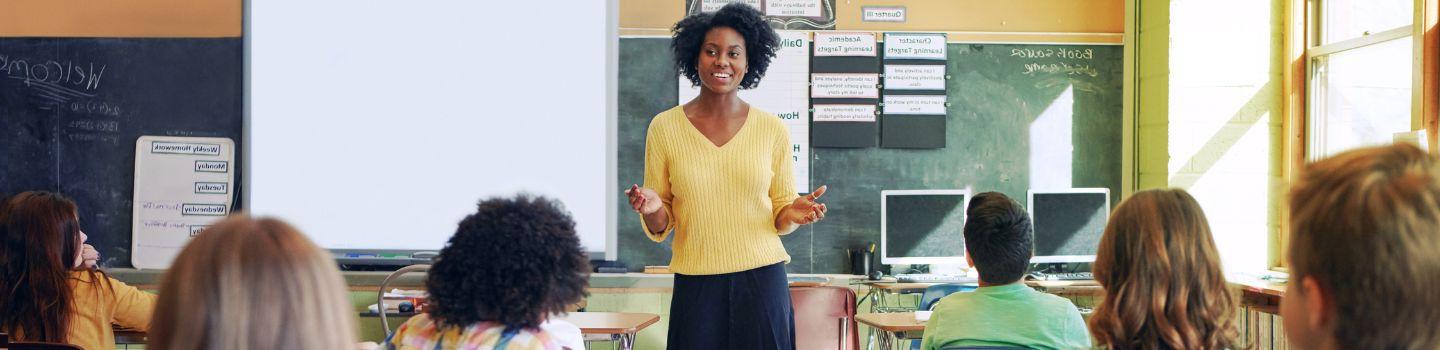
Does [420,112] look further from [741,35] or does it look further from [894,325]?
[741,35]

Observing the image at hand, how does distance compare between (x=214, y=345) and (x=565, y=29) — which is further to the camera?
(x=565, y=29)

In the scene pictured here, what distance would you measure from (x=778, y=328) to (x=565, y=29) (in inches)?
116

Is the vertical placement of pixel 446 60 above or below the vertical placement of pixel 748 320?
above

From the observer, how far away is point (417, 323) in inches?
64.4

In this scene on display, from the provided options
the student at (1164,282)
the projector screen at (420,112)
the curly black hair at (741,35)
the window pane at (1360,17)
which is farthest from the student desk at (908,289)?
the student at (1164,282)

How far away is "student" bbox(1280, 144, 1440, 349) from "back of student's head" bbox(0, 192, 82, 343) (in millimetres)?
2876

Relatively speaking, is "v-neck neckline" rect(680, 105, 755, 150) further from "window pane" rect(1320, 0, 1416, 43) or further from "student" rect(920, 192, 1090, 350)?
"window pane" rect(1320, 0, 1416, 43)

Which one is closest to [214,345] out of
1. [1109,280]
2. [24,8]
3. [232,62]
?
[1109,280]

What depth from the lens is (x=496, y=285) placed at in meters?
1.57

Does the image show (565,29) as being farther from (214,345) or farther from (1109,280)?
(214,345)

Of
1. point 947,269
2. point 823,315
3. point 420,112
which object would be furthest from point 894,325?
point 420,112

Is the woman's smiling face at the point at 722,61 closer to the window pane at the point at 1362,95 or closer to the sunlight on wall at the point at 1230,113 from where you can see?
the window pane at the point at 1362,95

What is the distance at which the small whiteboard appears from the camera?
16.6ft

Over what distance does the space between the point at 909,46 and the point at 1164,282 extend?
358 cm
